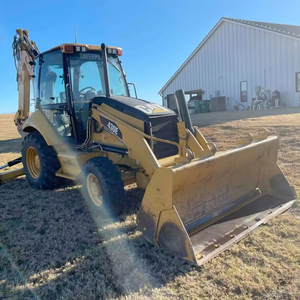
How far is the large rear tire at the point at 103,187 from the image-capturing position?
404 centimetres

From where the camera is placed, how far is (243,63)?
839 inches

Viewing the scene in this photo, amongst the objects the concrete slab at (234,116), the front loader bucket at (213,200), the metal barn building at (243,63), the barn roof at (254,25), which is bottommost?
the front loader bucket at (213,200)

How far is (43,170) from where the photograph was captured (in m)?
5.35

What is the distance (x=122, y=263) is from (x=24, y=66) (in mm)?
5493

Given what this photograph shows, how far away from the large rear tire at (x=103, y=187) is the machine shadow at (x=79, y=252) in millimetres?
158

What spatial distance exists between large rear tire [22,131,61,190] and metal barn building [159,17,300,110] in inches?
676

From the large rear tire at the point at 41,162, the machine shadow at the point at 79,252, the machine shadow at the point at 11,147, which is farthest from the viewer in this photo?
the machine shadow at the point at 11,147

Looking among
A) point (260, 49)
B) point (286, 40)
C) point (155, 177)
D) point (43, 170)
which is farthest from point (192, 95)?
point (155, 177)

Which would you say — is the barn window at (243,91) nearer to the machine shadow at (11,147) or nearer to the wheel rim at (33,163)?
the machine shadow at (11,147)

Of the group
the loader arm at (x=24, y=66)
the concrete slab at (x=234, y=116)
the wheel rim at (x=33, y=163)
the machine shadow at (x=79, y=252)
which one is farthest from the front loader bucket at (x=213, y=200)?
the concrete slab at (x=234, y=116)

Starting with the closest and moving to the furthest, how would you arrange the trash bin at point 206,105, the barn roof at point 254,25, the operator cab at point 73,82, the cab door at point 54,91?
the operator cab at point 73,82
the cab door at point 54,91
the barn roof at point 254,25
the trash bin at point 206,105

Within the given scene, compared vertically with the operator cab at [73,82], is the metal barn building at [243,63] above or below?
above

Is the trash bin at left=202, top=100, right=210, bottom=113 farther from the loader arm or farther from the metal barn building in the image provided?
the loader arm

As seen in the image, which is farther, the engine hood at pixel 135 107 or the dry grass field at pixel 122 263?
the engine hood at pixel 135 107
